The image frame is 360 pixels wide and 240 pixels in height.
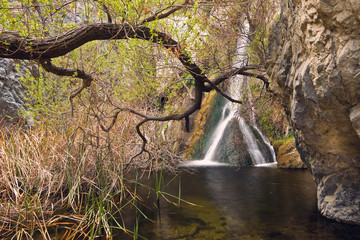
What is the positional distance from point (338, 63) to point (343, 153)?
139 cm

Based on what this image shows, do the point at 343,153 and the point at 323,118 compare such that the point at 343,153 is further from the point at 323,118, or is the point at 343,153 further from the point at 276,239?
the point at 276,239

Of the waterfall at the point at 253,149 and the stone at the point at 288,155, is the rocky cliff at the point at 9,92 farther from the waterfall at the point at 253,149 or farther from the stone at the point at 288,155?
the stone at the point at 288,155

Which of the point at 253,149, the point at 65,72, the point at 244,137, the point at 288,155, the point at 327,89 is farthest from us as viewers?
the point at 244,137

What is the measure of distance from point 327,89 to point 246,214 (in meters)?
2.49

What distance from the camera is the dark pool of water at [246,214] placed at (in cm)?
369

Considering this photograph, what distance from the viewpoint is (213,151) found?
36.4 ft

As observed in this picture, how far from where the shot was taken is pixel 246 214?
452 centimetres

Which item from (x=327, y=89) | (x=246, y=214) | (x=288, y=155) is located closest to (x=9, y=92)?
(x=246, y=214)

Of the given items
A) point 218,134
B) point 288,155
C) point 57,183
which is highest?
Result: point 218,134

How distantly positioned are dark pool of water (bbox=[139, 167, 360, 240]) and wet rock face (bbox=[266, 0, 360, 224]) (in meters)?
0.47

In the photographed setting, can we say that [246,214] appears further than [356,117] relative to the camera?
Yes

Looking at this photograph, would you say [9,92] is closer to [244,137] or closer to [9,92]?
[9,92]

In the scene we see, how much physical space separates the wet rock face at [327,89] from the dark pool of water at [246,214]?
1.53ft

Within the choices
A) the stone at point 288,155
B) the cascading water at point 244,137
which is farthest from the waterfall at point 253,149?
the stone at point 288,155
